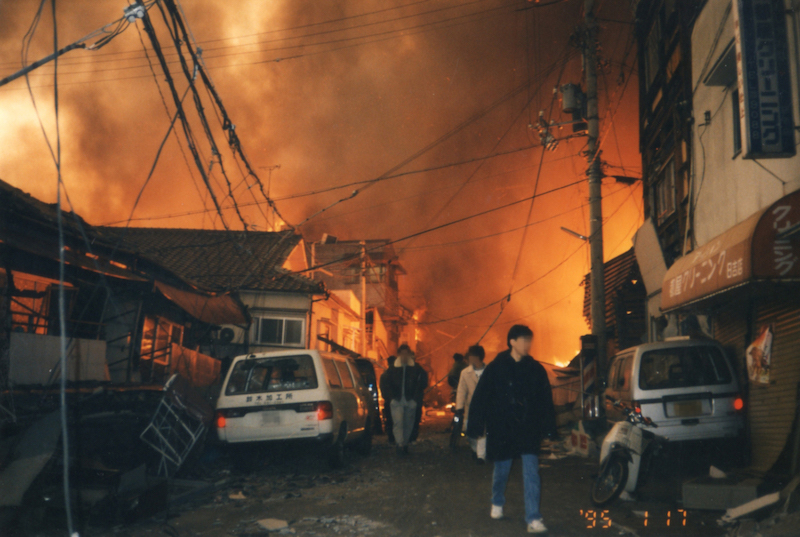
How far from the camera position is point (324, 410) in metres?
8.77

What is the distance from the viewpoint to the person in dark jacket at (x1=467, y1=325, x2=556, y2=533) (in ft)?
17.9

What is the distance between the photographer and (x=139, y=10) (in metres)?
6.60

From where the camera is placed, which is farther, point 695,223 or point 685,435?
point 695,223

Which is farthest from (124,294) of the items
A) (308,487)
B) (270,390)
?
(308,487)

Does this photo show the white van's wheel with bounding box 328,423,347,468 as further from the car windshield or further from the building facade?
the building facade

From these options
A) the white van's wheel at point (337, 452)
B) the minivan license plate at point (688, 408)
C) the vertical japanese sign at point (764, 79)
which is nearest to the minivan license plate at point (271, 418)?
the white van's wheel at point (337, 452)

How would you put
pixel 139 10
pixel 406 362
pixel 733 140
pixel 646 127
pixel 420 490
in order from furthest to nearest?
pixel 646 127
pixel 406 362
pixel 733 140
pixel 420 490
pixel 139 10

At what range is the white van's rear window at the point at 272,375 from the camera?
9.13 m

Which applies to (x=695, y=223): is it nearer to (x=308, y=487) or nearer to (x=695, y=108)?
(x=695, y=108)

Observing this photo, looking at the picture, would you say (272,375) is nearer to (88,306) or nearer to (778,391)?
(88,306)

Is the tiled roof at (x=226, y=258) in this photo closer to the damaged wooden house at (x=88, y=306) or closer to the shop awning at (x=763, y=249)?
the damaged wooden house at (x=88, y=306)

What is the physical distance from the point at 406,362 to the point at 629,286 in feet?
28.3

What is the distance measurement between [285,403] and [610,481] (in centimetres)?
446

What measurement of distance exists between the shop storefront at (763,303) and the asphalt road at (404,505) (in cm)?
139
